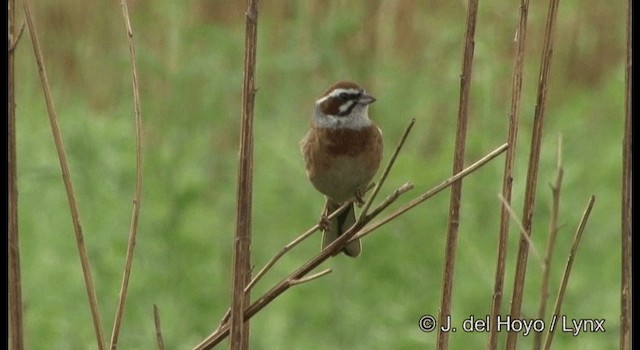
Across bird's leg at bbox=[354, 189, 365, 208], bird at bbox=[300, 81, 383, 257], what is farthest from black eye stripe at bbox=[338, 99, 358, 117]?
bird's leg at bbox=[354, 189, 365, 208]

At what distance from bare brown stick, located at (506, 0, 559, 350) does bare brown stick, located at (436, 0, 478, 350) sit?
0.55 ft

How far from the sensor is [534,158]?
2.96 m

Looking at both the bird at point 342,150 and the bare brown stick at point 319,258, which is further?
the bird at point 342,150

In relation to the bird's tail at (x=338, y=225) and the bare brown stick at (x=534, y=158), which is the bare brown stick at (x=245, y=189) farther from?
the bird's tail at (x=338, y=225)

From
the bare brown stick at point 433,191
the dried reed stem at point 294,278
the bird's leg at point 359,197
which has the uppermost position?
the bird's leg at point 359,197

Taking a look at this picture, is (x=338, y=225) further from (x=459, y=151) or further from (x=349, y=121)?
(x=459, y=151)

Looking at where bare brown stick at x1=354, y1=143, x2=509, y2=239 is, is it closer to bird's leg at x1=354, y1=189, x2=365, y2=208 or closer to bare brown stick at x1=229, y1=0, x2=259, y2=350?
bare brown stick at x1=229, y1=0, x2=259, y2=350

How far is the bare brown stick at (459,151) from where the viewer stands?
3012 mm

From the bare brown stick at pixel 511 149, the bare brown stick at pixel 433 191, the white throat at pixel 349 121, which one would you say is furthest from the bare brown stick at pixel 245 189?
the white throat at pixel 349 121

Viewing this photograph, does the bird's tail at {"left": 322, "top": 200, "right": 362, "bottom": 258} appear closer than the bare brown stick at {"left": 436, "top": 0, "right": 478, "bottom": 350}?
No

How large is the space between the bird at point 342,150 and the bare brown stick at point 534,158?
3.85 ft

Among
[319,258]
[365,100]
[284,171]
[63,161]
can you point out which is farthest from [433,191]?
[284,171]

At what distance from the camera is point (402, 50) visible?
7.89 m

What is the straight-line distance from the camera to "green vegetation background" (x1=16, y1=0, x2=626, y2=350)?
5.25 metres
